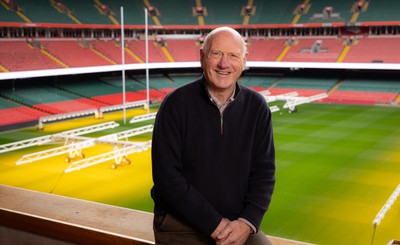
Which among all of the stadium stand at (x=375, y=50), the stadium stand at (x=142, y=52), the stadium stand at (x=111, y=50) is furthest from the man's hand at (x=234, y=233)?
the stadium stand at (x=142, y=52)

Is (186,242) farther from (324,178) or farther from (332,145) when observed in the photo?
(332,145)

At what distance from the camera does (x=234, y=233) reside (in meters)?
3.00

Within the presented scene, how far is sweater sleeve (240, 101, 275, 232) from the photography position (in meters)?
3.15

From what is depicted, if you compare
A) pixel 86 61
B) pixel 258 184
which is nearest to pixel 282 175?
pixel 258 184

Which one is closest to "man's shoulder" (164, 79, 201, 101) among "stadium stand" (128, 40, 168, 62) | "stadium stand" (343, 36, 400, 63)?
"stadium stand" (343, 36, 400, 63)

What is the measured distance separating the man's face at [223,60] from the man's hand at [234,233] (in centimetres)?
89

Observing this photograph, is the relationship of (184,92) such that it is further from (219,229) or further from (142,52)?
(142,52)

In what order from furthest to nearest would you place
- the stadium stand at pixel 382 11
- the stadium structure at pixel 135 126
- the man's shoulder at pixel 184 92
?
the stadium stand at pixel 382 11
the stadium structure at pixel 135 126
the man's shoulder at pixel 184 92

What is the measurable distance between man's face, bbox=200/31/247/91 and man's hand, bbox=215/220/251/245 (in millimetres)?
891

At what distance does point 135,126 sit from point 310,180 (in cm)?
1494

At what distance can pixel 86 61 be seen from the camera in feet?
137

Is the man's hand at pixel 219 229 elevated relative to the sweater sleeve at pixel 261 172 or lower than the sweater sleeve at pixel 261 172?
lower

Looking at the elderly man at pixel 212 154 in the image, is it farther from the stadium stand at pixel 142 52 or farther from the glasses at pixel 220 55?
the stadium stand at pixel 142 52

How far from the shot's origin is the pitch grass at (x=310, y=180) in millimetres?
13219
